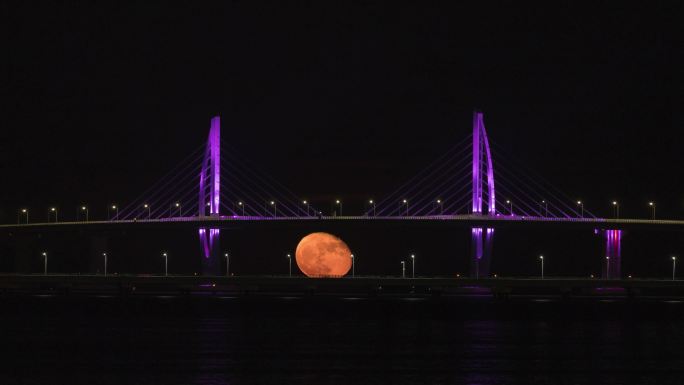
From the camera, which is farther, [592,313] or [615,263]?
[615,263]

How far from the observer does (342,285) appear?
7719 cm

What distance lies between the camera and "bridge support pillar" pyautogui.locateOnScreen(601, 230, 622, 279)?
3391 inches

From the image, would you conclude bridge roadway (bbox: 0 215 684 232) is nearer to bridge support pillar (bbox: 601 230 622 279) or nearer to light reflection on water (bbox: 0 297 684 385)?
bridge support pillar (bbox: 601 230 622 279)

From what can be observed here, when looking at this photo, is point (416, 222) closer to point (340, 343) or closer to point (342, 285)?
point (342, 285)

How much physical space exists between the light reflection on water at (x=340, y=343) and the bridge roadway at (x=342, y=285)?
9761mm

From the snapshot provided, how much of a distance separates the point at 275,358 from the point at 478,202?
5159 cm

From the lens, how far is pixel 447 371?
3559 cm

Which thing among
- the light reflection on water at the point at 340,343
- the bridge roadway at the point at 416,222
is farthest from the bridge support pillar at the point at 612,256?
the light reflection on water at the point at 340,343

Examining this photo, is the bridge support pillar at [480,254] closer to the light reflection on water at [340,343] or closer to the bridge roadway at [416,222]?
the bridge roadway at [416,222]

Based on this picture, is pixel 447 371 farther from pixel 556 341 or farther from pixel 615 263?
pixel 615 263

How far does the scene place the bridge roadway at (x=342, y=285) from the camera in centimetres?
7456

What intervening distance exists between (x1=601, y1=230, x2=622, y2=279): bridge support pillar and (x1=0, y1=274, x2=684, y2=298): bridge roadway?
2.86 metres

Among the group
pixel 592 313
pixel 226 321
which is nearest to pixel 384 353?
pixel 226 321

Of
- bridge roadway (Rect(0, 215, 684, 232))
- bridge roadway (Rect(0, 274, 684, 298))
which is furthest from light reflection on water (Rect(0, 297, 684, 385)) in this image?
bridge roadway (Rect(0, 215, 684, 232))
